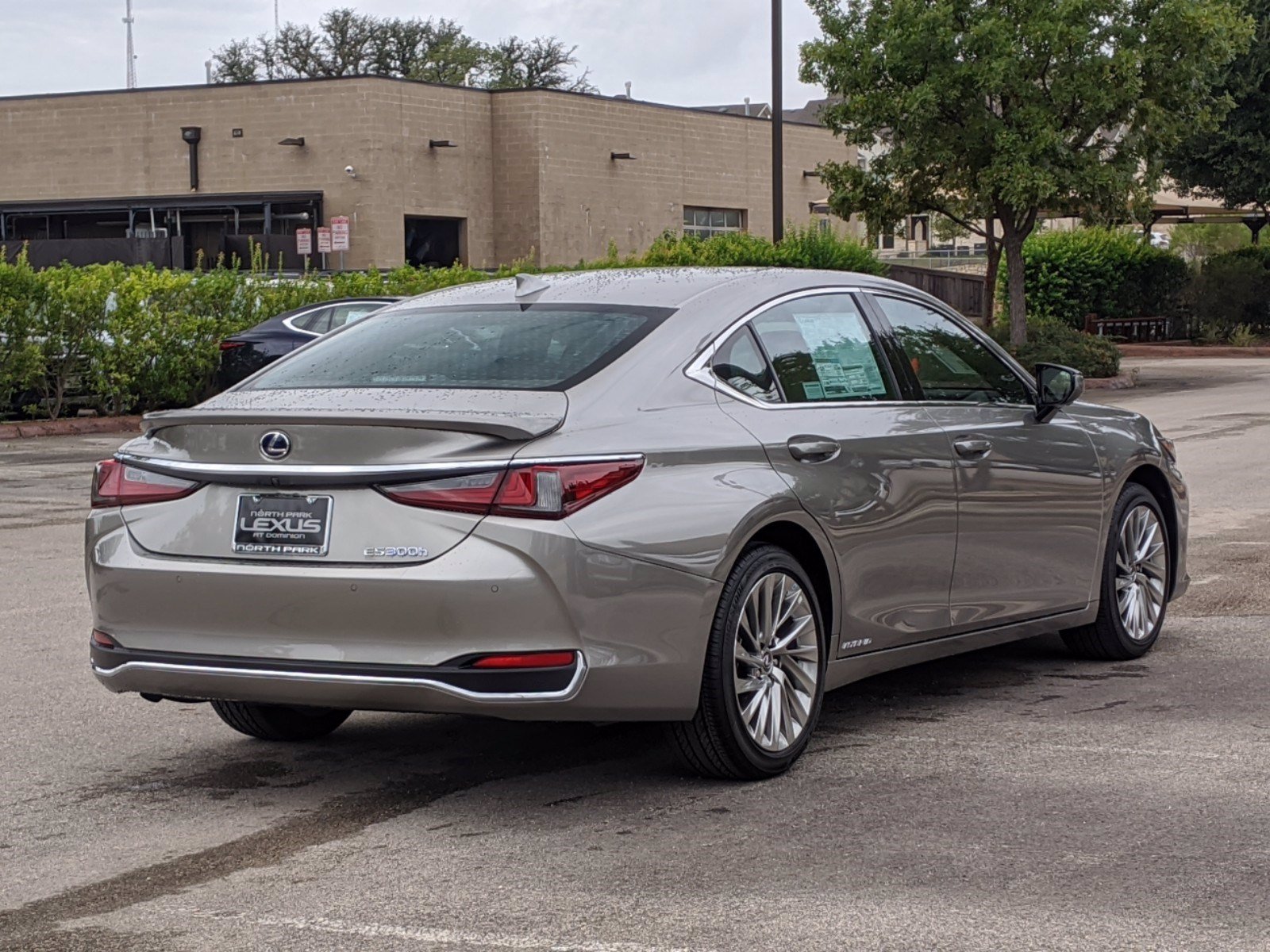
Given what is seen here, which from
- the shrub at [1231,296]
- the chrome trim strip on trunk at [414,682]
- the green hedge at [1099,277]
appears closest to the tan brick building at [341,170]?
the green hedge at [1099,277]

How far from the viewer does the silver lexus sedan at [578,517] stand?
5258mm

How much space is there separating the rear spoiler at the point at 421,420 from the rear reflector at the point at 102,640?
2.41ft

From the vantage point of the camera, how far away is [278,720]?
21.4 ft

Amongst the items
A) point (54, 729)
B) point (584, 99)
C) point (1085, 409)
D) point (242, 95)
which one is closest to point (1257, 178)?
point (584, 99)

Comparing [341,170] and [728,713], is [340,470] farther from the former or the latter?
[341,170]

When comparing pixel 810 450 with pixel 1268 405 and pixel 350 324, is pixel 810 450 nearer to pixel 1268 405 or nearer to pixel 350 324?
pixel 350 324

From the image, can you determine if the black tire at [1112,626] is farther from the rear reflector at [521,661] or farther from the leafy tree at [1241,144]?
the leafy tree at [1241,144]

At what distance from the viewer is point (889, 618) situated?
6.48 meters

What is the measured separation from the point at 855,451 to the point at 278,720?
216 centimetres

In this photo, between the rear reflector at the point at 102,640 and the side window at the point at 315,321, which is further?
the side window at the point at 315,321

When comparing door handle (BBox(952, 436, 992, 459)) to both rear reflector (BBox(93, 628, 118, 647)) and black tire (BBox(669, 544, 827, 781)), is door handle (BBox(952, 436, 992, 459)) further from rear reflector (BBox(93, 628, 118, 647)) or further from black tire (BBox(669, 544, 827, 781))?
rear reflector (BBox(93, 628, 118, 647))

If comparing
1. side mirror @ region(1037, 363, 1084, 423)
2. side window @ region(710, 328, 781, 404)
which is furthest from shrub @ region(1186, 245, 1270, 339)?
side window @ region(710, 328, 781, 404)

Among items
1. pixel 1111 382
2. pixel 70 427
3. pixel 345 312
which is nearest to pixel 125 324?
pixel 70 427

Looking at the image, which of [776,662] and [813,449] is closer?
[776,662]
